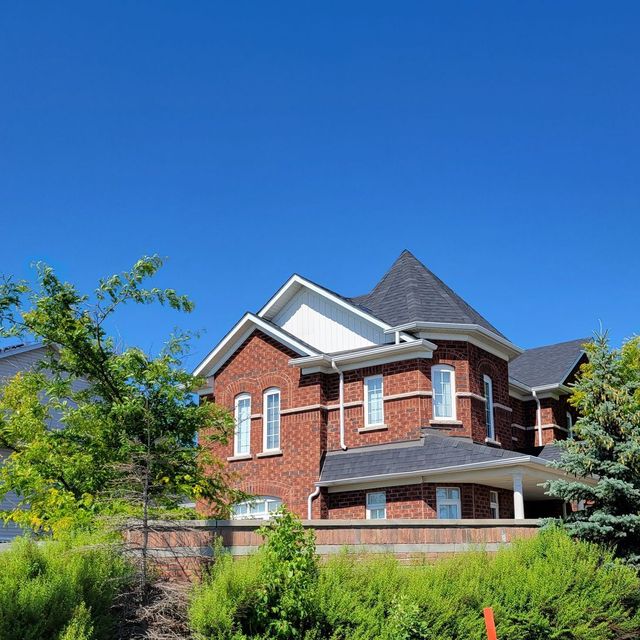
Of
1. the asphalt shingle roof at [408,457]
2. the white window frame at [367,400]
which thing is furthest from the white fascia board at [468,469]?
the white window frame at [367,400]

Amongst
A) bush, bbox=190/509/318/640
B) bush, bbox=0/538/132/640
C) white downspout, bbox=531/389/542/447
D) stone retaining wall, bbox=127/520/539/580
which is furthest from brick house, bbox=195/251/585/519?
bush, bbox=0/538/132/640

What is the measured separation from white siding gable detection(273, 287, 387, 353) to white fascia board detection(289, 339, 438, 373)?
59 cm

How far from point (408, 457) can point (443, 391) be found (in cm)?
250

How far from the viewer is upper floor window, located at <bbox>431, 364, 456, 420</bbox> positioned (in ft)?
75.8

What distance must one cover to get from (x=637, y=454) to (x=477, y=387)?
27.3ft

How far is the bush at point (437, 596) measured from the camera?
10.5 meters

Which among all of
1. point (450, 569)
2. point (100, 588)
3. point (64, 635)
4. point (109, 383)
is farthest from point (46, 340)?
point (450, 569)

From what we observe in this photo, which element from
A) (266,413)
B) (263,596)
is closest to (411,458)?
(266,413)

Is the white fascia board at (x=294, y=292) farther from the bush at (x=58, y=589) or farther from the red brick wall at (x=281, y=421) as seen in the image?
the bush at (x=58, y=589)

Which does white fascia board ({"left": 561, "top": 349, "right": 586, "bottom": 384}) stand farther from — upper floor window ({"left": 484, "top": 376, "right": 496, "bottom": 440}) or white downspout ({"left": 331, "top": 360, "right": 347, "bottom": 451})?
white downspout ({"left": 331, "top": 360, "right": 347, "bottom": 451})

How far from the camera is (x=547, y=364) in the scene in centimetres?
3048

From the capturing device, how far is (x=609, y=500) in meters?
15.6

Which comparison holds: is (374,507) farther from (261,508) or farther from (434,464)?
(261,508)

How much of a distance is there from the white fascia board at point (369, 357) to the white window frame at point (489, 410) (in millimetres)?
2477
